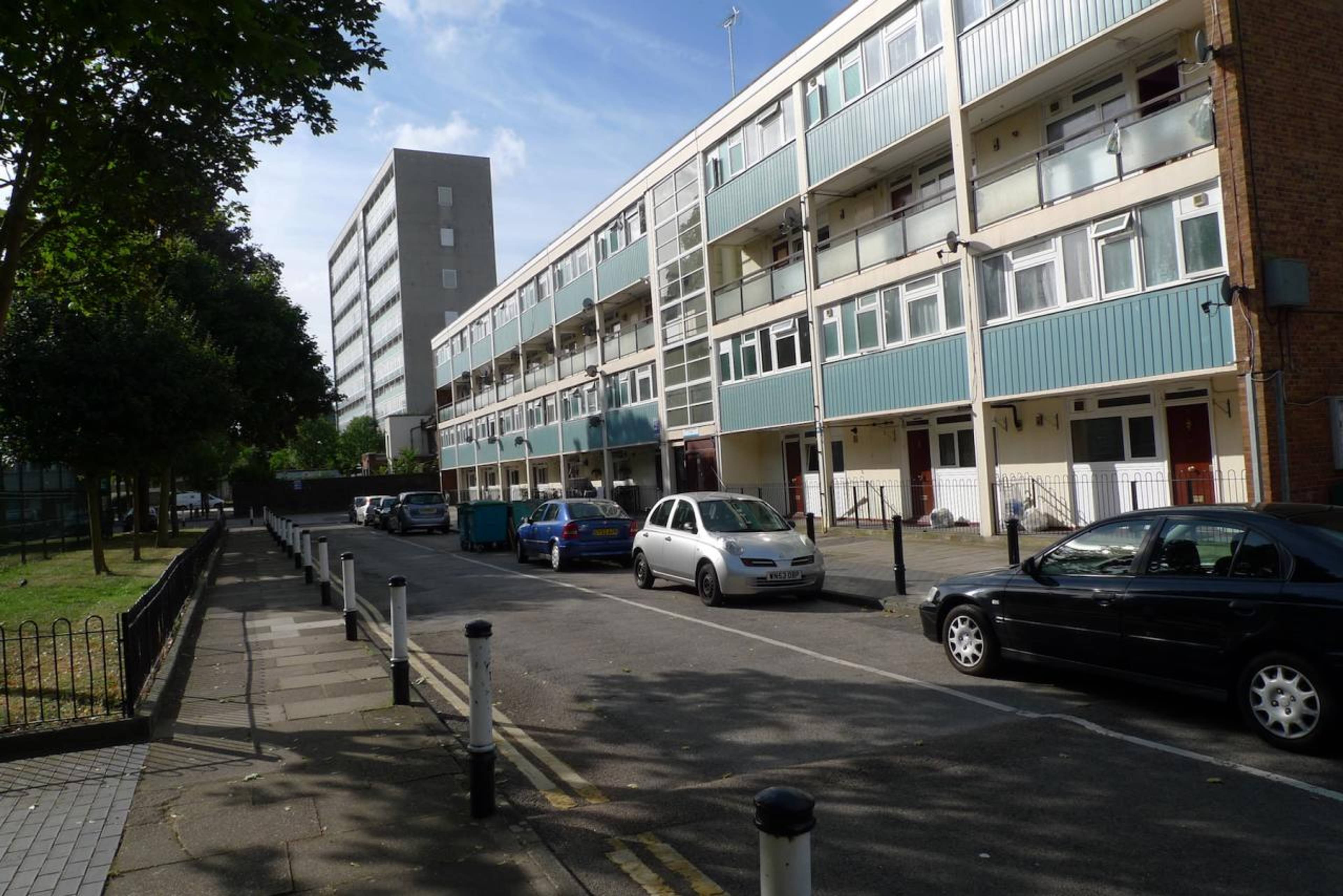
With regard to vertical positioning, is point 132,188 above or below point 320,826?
above

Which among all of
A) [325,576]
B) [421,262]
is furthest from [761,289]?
[421,262]

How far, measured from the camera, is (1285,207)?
1348 centimetres

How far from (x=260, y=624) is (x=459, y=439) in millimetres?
46566

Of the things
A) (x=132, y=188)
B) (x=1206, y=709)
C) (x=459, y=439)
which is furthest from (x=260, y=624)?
(x=459, y=439)

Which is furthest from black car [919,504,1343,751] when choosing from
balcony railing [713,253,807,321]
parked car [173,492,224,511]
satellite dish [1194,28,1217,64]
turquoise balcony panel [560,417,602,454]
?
parked car [173,492,224,511]

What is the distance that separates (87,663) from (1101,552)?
854 cm

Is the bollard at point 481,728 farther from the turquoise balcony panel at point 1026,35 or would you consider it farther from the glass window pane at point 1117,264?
the turquoise balcony panel at point 1026,35

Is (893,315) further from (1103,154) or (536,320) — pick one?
(536,320)

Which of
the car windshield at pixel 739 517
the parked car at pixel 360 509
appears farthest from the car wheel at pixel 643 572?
the parked car at pixel 360 509

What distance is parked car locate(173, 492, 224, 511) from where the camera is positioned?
231 feet

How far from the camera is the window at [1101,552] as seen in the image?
6520 millimetres

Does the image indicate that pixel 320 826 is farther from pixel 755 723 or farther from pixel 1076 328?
pixel 1076 328

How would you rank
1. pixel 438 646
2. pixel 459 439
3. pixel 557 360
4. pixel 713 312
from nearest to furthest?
1. pixel 438 646
2. pixel 713 312
3. pixel 557 360
4. pixel 459 439

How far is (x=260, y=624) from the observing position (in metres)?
12.2
